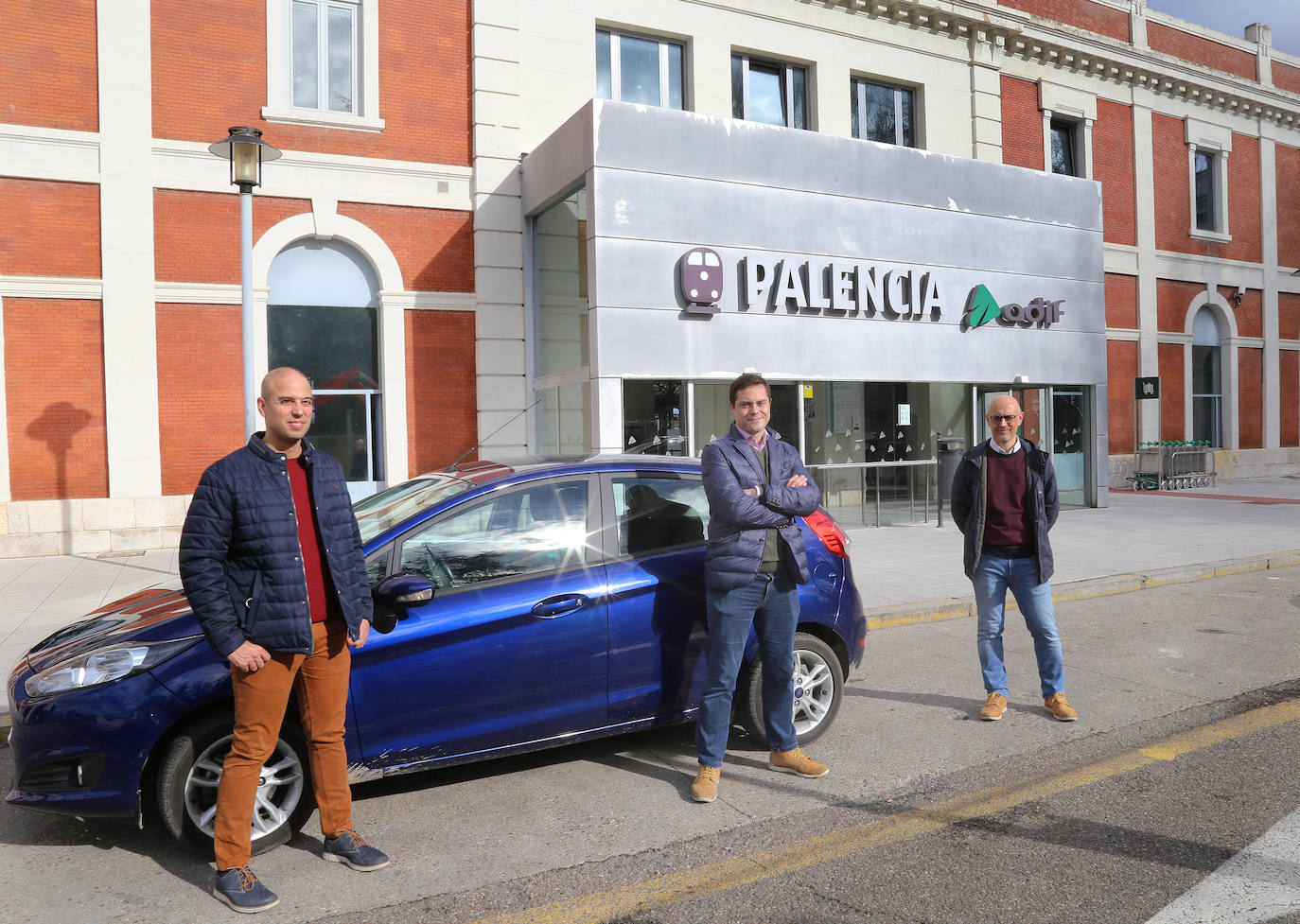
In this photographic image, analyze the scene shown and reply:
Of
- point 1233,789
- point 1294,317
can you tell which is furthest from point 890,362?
point 1294,317

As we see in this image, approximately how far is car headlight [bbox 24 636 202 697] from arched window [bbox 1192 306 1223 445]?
81.8 ft

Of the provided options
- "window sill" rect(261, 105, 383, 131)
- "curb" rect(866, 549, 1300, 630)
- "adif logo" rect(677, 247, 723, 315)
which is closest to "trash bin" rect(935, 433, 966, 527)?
"curb" rect(866, 549, 1300, 630)

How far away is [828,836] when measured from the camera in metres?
3.59

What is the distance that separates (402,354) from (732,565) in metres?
10.6

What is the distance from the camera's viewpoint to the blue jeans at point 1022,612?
5.00m

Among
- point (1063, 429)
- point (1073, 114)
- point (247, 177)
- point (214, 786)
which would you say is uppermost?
point (1073, 114)

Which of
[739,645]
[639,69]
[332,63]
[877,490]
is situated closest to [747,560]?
[739,645]

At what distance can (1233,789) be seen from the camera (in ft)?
12.9

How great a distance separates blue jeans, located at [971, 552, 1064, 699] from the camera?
5.00m

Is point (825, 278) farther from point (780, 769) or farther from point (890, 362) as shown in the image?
point (780, 769)

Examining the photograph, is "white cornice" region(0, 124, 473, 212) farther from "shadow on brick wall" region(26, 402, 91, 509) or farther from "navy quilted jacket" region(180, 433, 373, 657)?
"navy quilted jacket" region(180, 433, 373, 657)

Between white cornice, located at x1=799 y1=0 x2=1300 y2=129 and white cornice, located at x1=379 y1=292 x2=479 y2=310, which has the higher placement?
white cornice, located at x1=799 y1=0 x2=1300 y2=129

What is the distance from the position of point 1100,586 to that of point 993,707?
15.3 feet

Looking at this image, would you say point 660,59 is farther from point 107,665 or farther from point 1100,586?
point 107,665
